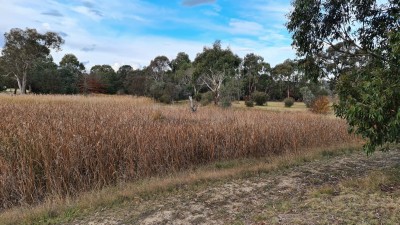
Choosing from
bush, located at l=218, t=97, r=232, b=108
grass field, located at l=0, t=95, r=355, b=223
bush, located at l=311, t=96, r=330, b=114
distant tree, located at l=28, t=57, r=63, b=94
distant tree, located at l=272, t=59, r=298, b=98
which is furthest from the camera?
distant tree, located at l=272, t=59, r=298, b=98

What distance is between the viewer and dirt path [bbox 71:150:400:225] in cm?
362

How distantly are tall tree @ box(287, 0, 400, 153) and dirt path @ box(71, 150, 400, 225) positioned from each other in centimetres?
80

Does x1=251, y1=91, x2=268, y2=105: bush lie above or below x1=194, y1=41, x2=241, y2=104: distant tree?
below

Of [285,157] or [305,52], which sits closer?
[305,52]

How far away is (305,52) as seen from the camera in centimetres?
576

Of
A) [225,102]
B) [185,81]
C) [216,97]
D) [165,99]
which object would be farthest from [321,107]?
[185,81]

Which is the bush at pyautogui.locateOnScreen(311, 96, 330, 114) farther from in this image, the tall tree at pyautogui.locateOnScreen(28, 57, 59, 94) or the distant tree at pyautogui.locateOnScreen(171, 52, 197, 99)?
the tall tree at pyautogui.locateOnScreen(28, 57, 59, 94)

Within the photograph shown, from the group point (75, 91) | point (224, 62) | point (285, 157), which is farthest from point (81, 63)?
point (285, 157)

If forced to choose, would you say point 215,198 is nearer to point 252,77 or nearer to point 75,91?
point 75,91

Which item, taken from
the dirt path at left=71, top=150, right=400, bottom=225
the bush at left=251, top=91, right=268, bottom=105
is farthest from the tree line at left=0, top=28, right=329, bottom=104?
the dirt path at left=71, top=150, right=400, bottom=225

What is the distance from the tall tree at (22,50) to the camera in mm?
34656

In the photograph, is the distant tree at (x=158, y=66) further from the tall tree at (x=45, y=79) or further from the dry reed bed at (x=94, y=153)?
the dry reed bed at (x=94, y=153)

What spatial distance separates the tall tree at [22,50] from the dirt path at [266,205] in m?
35.5

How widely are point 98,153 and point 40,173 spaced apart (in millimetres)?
886
